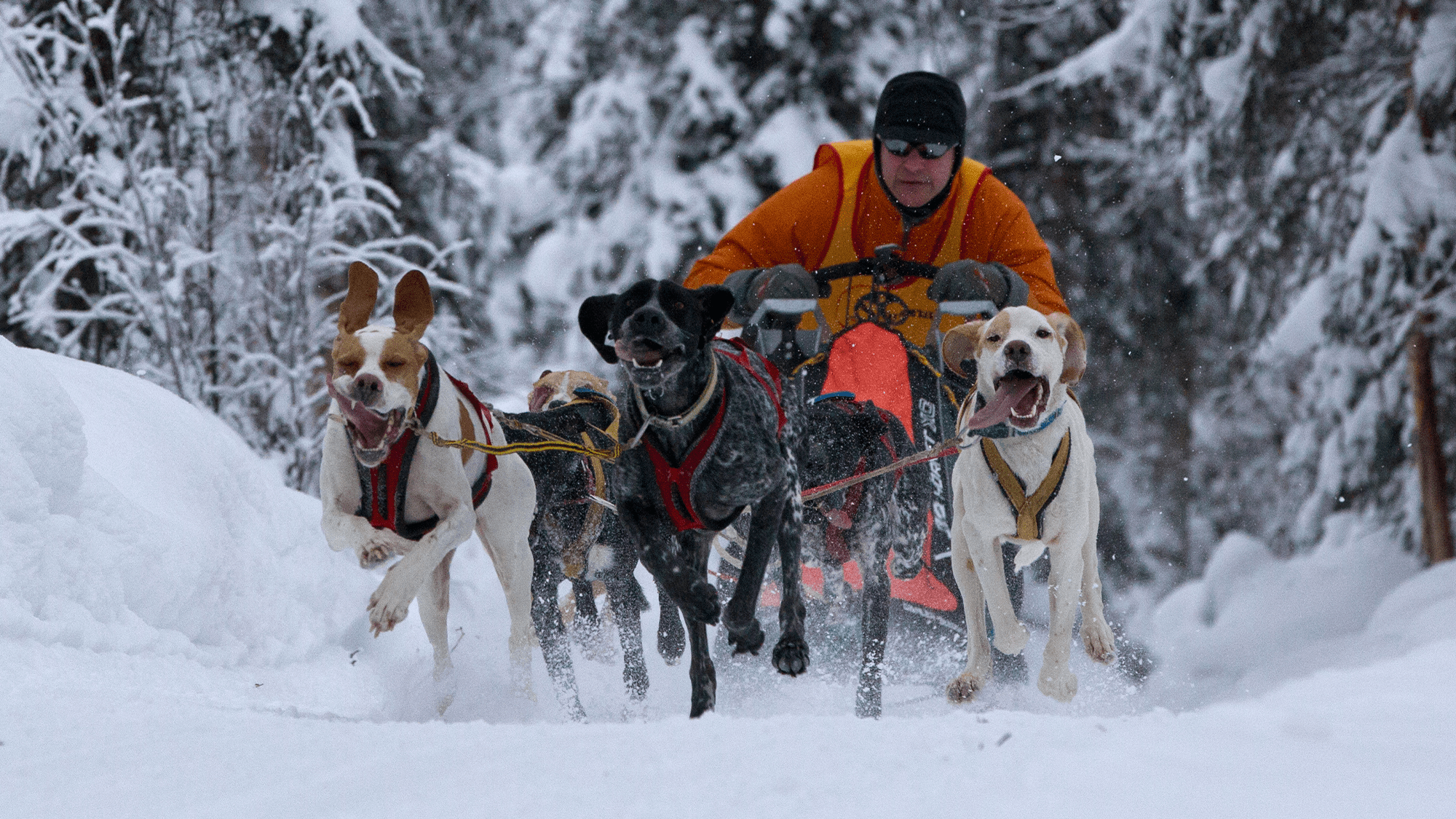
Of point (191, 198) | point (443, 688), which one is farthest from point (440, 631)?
point (191, 198)

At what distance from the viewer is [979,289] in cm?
431

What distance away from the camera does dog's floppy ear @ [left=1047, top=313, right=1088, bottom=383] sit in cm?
378

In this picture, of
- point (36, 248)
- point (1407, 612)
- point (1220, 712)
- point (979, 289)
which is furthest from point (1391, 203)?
point (36, 248)

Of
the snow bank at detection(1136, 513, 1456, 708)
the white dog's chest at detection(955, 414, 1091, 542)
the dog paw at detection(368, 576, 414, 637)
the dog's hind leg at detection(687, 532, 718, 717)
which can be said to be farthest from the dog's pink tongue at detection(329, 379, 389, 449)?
the snow bank at detection(1136, 513, 1456, 708)

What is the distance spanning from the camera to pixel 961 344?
405cm

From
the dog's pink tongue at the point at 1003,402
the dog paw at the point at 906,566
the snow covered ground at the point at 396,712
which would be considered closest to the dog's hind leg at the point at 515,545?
the snow covered ground at the point at 396,712

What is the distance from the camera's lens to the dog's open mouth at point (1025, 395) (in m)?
3.69

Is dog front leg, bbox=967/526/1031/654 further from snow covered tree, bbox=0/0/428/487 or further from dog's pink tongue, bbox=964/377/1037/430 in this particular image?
snow covered tree, bbox=0/0/428/487

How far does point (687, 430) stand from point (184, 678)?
5.96 feet

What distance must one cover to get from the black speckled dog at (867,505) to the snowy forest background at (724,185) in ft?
10.6

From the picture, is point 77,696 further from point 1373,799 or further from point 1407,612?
point 1407,612

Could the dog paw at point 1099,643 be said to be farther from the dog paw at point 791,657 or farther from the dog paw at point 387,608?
the dog paw at point 387,608

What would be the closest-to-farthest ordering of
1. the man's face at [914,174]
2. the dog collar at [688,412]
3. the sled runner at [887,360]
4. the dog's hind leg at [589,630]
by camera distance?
the dog collar at [688,412] < the sled runner at [887,360] < the man's face at [914,174] < the dog's hind leg at [589,630]

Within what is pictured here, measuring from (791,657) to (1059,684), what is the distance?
84cm
